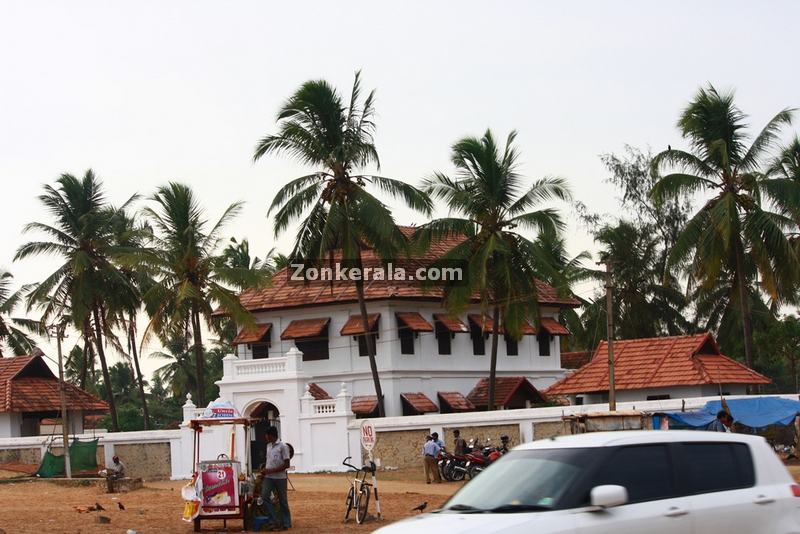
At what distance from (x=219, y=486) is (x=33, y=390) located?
29.7 metres

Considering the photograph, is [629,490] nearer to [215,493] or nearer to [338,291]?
[215,493]

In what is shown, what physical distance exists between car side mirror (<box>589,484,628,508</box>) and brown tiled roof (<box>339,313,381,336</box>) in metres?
33.9

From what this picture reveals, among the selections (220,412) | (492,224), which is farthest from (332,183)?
(220,412)

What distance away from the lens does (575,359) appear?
205ft

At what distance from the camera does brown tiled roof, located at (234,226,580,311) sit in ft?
144

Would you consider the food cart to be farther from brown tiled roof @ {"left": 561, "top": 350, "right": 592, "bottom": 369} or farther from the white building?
brown tiled roof @ {"left": 561, "top": 350, "right": 592, "bottom": 369}

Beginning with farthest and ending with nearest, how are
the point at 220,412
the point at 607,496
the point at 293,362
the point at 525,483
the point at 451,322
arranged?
1. the point at 451,322
2. the point at 293,362
3. the point at 220,412
4. the point at 525,483
5. the point at 607,496

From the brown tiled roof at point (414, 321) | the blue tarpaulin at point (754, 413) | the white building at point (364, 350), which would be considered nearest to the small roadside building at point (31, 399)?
the white building at point (364, 350)

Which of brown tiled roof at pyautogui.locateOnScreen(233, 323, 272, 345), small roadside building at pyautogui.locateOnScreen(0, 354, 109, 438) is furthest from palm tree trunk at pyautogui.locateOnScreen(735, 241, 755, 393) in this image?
small roadside building at pyautogui.locateOnScreen(0, 354, 109, 438)

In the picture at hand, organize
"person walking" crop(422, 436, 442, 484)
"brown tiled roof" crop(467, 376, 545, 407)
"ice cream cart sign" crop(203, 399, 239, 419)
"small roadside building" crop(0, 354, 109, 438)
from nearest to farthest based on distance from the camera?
"ice cream cart sign" crop(203, 399, 239, 419) → "person walking" crop(422, 436, 442, 484) → "small roadside building" crop(0, 354, 109, 438) → "brown tiled roof" crop(467, 376, 545, 407)

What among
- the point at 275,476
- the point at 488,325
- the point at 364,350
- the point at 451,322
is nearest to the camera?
the point at 275,476

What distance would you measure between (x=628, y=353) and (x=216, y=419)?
935 inches

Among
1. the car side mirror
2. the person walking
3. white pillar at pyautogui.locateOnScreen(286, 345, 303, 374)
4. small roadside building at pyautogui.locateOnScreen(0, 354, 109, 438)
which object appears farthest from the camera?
small roadside building at pyautogui.locateOnScreen(0, 354, 109, 438)

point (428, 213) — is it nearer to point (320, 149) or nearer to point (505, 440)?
point (320, 149)
